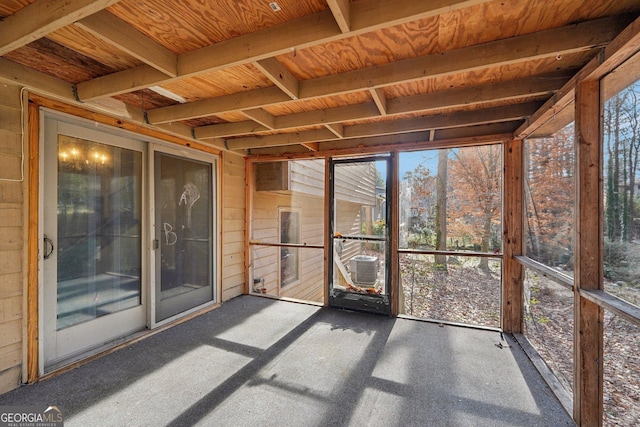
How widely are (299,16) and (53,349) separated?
3.29 meters

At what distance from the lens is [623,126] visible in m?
1.60

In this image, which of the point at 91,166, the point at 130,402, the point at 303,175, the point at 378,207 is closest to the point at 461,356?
the point at 378,207

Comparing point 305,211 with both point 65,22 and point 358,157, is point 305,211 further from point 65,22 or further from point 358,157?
point 65,22

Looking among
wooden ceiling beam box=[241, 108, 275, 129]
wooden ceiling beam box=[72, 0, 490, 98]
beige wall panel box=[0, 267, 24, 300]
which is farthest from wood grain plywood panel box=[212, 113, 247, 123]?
beige wall panel box=[0, 267, 24, 300]

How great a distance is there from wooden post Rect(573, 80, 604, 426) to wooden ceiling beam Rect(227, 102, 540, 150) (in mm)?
841

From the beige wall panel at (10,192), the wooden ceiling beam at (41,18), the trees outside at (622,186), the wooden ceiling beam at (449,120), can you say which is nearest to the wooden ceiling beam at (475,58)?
the trees outside at (622,186)

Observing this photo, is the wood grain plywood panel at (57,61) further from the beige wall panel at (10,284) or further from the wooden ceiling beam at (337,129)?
the wooden ceiling beam at (337,129)

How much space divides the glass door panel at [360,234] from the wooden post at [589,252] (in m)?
2.06

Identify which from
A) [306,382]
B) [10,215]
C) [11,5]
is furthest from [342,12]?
[10,215]

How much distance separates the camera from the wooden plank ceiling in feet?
4.56

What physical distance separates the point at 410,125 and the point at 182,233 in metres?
3.13

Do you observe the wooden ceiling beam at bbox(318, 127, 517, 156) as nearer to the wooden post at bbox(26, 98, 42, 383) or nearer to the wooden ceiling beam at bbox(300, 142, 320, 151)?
the wooden ceiling beam at bbox(300, 142, 320, 151)

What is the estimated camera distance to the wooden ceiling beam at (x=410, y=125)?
8.74ft

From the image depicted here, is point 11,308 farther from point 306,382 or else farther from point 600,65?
point 600,65
